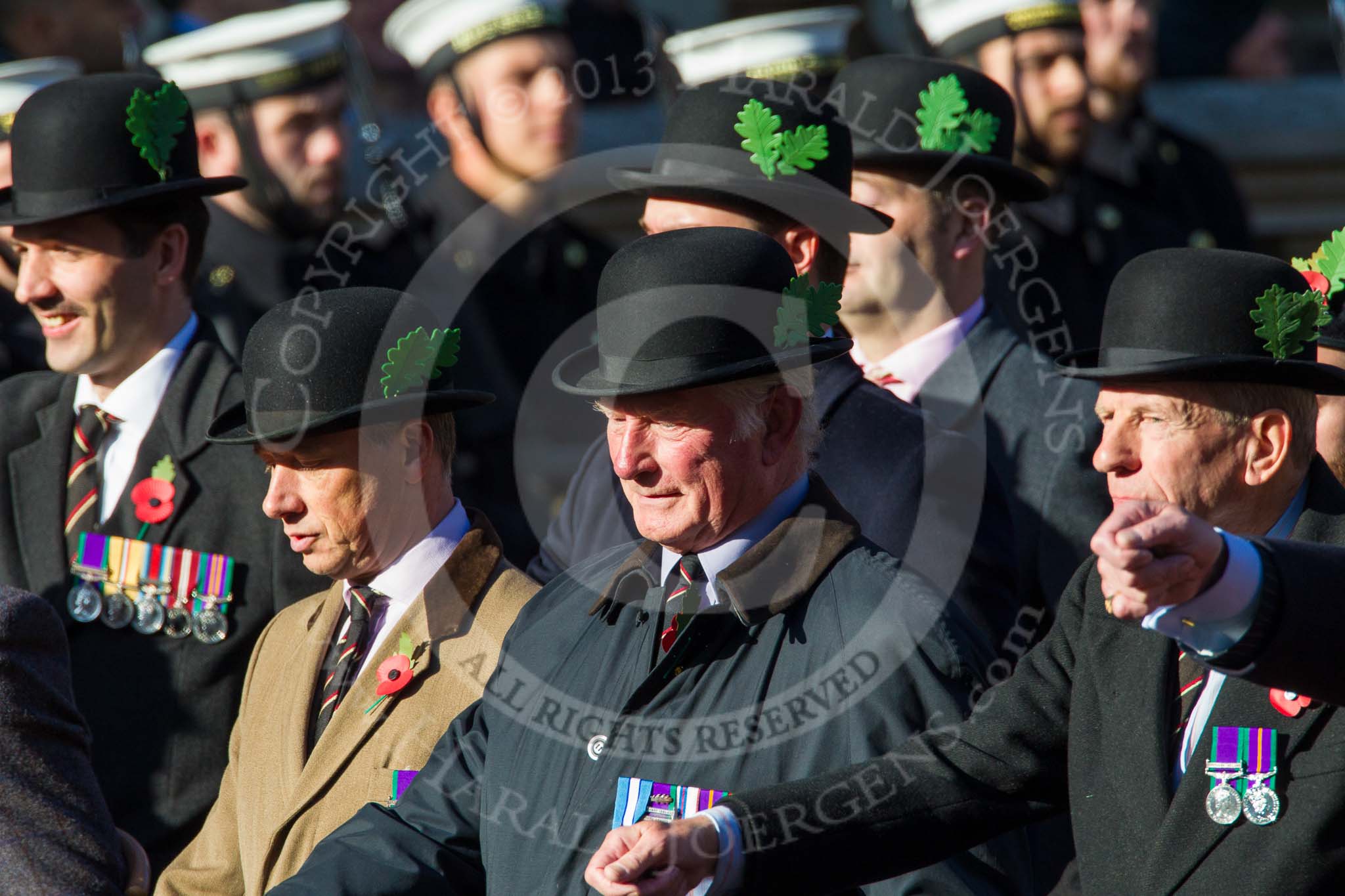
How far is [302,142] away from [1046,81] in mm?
2340

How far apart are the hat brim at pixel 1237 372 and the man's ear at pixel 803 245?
1340 millimetres

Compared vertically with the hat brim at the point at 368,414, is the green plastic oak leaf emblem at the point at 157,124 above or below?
above

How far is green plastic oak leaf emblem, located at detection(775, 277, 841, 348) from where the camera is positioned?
11.2 feet

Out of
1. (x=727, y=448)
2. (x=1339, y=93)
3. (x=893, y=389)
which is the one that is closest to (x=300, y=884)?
(x=727, y=448)

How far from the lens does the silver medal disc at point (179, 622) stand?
4492 millimetres

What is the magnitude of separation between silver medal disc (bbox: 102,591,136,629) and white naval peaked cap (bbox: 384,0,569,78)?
2614 millimetres

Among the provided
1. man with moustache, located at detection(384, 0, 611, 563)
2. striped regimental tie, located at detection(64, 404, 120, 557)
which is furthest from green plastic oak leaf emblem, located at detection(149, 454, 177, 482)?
man with moustache, located at detection(384, 0, 611, 563)

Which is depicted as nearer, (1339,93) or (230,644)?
(230,644)

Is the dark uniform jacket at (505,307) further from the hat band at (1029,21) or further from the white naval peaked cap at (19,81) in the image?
the hat band at (1029,21)

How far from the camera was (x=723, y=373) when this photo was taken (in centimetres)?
328

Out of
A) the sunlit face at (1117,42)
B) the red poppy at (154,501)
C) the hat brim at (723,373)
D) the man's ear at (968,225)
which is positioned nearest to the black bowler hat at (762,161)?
the man's ear at (968,225)

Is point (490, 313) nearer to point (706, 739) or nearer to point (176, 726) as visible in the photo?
point (176, 726)

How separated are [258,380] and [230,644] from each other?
800mm

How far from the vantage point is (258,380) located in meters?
3.95
